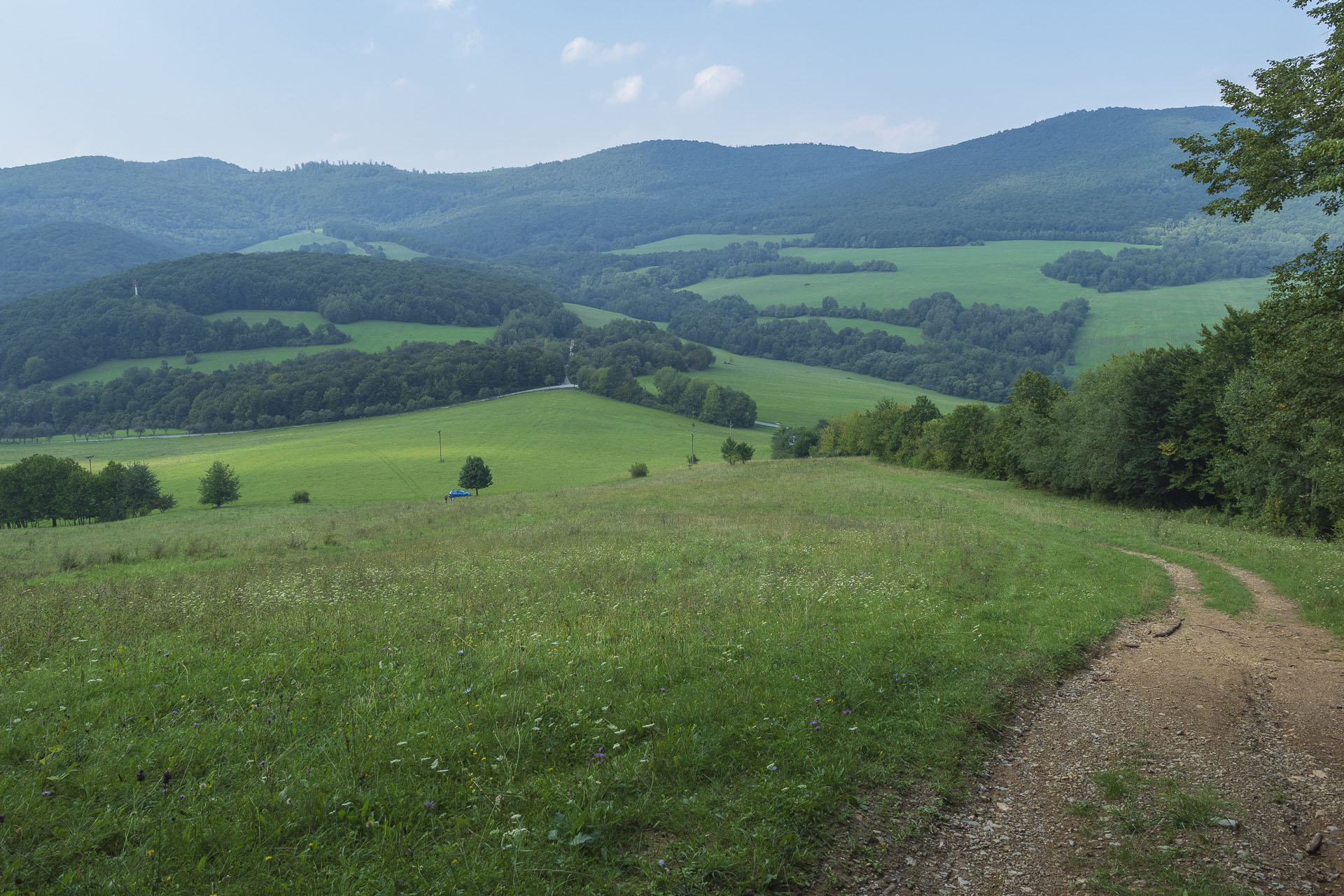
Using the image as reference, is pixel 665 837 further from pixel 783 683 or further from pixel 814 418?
pixel 814 418

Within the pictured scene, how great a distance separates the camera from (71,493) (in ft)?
212

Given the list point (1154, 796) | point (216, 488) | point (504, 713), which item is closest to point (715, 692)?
point (504, 713)

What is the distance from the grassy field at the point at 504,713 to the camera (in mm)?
5008

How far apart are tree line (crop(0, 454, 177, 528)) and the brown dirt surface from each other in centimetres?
7190

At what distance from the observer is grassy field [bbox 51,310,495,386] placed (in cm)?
15162

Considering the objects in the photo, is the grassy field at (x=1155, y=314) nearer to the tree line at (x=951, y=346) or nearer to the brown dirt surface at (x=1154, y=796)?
the tree line at (x=951, y=346)

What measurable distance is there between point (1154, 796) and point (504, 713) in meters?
6.01

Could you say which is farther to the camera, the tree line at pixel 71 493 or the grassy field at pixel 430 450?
the grassy field at pixel 430 450

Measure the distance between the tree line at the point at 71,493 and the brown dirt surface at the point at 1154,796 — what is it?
7190 centimetres

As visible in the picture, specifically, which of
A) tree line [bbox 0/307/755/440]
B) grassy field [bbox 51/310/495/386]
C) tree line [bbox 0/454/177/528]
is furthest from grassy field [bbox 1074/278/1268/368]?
tree line [bbox 0/454/177/528]

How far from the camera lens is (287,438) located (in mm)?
110375

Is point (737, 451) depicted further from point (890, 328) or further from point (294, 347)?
point (294, 347)

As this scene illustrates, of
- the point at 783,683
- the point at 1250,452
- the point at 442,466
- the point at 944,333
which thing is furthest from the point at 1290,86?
the point at 944,333

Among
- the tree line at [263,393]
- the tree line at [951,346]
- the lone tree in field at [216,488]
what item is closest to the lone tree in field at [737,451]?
the lone tree in field at [216,488]
